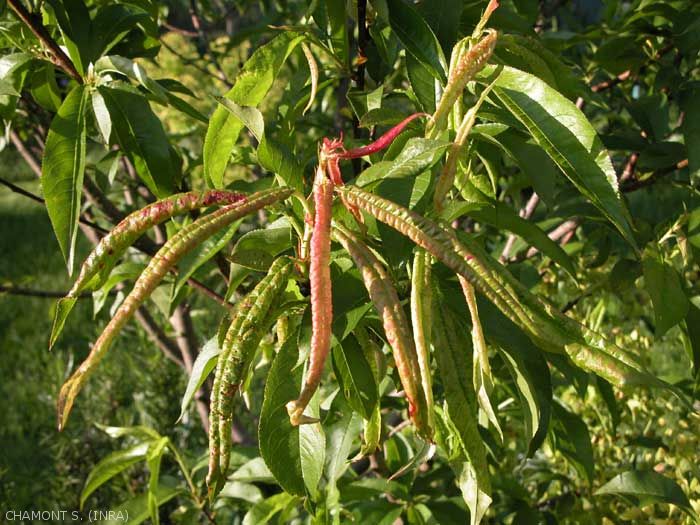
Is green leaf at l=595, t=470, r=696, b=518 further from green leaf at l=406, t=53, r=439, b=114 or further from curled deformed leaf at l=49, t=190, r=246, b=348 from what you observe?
curled deformed leaf at l=49, t=190, r=246, b=348

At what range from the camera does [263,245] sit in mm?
823

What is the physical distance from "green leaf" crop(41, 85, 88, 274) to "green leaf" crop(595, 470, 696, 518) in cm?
84

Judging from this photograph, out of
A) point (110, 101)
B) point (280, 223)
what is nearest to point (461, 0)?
point (280, 223)

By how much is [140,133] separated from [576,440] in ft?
2.45

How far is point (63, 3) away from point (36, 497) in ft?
7.82

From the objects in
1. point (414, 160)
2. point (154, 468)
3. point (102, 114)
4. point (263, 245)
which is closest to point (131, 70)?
point (102, 114)

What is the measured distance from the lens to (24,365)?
398 centimetres

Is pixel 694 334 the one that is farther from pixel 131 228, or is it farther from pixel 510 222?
pixel 131 228

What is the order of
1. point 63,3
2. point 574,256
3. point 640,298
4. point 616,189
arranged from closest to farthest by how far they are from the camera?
Answer: point 616,189
point 63,3
point 574,256
point 640,298

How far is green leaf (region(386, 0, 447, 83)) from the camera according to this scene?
836 millimetres

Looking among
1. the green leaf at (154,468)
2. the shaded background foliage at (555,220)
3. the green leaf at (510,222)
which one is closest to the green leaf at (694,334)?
the shaded background foliage at (555,220)

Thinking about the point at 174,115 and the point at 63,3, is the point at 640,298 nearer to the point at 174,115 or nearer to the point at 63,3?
the point at 63,3

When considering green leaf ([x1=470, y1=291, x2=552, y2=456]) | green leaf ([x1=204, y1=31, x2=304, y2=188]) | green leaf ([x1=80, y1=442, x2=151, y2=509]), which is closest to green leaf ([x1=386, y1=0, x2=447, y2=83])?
green leaf ([x1=204, y1=31, x2=304, y2=188])

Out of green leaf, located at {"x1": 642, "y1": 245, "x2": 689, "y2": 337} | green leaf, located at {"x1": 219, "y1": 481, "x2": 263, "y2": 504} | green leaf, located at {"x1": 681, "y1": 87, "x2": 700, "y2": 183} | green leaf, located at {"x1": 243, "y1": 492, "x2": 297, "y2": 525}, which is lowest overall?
green leaf, located at {"x1": 219, "y1": 481, "x2": 263, "y2": 504}
